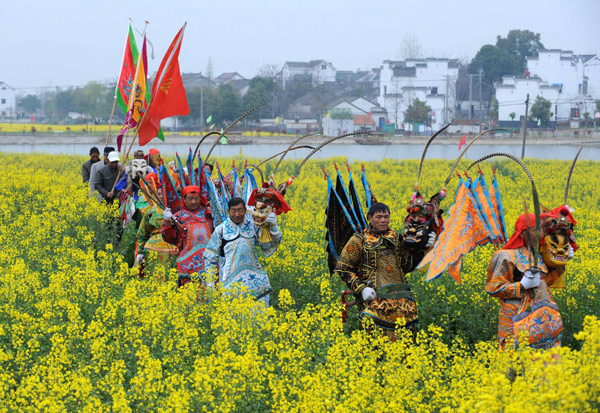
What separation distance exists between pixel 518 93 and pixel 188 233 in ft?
188

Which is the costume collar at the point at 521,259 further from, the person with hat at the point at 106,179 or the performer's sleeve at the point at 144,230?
the person with hat at the point at 106,179

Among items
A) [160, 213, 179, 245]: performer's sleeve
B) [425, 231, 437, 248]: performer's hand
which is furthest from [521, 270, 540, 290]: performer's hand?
[160, 213, 179, 245]: performer's sleeve

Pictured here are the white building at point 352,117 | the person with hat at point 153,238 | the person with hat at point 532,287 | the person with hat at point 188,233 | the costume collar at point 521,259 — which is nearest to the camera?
the person with hat at point 532,287

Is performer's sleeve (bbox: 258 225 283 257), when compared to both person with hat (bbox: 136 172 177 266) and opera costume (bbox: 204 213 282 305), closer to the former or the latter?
opera costume (bbox: 204 213 282 305)

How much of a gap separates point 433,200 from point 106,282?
3324 mm

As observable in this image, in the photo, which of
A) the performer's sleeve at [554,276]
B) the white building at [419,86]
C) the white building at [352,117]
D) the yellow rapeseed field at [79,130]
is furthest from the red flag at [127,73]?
the white building at [419,86]

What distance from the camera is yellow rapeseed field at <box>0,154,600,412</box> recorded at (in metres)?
4.29

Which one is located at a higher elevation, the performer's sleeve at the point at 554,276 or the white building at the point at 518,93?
the white building at the point at 518,93

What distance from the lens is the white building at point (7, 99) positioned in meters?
106

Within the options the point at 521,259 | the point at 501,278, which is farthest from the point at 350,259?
the point at 521,259

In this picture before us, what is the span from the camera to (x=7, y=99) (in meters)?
107

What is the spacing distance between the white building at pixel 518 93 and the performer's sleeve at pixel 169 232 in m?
55.4

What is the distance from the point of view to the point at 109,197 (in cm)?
1057

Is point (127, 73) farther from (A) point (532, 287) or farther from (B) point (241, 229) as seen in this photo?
(A) point (532, 287)
